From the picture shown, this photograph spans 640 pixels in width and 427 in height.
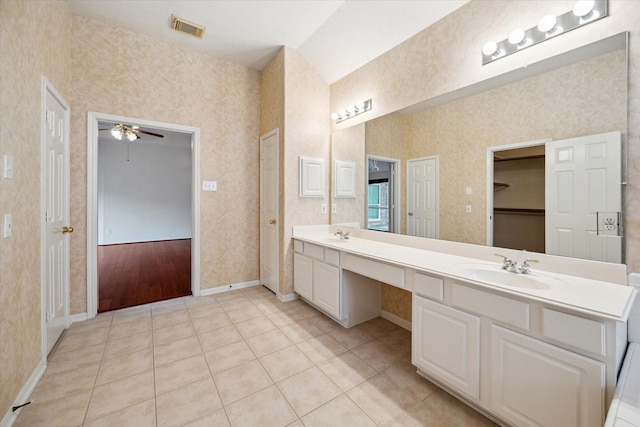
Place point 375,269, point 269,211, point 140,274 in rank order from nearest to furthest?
point 375,269, point 269,211, point 140,274

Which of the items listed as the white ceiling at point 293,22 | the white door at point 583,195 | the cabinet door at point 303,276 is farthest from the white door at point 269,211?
the white door at point 583,195

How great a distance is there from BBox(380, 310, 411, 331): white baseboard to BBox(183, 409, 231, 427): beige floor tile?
168cm

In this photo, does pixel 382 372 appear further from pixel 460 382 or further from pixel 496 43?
pixel 496 43

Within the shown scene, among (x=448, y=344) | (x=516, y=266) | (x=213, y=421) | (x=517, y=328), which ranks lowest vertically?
(x=213, y=421)

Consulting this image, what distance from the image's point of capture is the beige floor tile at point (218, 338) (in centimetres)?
219

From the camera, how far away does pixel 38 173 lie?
1.76 m

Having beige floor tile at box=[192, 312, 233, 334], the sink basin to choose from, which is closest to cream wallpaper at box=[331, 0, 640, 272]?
the sink basin

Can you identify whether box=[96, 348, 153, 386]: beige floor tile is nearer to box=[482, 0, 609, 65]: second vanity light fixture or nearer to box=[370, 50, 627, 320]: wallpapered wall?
box=[370, 50, 627, 320]: wallpapered wall

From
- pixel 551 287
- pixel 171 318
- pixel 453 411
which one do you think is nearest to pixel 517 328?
pixel 551 287

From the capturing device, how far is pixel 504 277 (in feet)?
5.10

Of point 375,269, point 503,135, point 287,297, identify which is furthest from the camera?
point 287,297

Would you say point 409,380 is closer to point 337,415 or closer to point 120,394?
point 337,415

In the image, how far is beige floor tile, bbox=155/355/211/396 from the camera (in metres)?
1.71

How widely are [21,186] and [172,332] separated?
1559 millimetres
